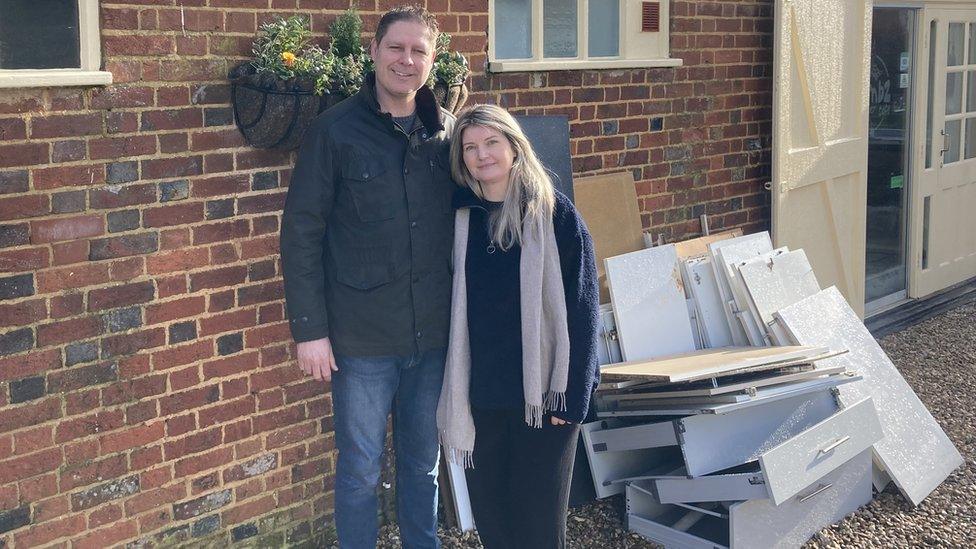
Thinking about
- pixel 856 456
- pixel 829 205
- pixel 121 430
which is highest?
pixel 829 205

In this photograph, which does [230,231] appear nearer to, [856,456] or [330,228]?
[330,228]

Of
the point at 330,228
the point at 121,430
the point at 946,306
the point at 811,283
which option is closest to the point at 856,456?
the point at 811,283

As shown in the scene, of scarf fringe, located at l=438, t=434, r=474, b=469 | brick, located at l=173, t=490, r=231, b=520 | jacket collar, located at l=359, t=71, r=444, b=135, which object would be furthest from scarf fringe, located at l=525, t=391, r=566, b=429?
brick, located at l=173, t=490, r=231, b=520

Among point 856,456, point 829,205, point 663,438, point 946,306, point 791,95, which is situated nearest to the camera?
point 663,438

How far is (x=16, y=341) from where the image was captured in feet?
11.2

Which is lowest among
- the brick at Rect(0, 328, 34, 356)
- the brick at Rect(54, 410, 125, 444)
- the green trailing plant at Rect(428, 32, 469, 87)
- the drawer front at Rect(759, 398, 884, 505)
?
the drawer front at Rect(759, 398, 884, 505)

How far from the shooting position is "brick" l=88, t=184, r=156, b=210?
357 centimetres

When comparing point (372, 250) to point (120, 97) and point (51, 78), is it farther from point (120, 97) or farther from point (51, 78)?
point (51, 78)

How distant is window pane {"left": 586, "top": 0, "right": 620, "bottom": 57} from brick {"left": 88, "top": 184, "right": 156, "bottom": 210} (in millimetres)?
2466

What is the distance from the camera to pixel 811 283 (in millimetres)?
5402

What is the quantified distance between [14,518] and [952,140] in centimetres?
768

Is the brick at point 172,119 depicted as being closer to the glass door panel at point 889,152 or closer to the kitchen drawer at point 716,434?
the kitchen drawer at point 716,434

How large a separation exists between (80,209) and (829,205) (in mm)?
4591

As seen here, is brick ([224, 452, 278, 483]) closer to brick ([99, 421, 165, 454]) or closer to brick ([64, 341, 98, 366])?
brick ([99, 421, 165, 454])
